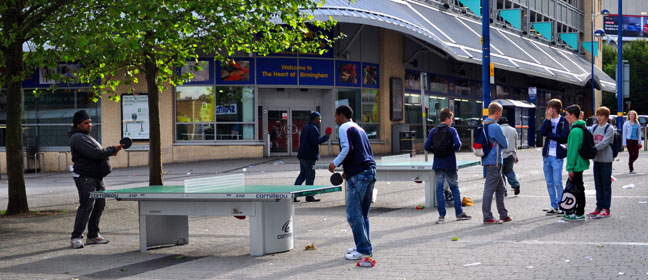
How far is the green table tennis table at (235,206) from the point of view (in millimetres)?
9055

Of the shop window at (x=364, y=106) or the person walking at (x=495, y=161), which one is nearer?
the person walking at (x=495, y=161)

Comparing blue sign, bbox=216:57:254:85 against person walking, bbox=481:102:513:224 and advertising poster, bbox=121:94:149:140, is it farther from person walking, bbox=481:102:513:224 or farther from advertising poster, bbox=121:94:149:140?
person walking, bbox=481:102:513:224

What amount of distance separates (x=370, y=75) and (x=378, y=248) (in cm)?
2454

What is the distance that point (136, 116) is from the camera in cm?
3050

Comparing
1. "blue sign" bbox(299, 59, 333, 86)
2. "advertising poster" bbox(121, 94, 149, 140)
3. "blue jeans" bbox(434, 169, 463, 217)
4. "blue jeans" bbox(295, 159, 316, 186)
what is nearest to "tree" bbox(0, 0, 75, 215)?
"blue jeans" bbox(295, 159, 316, 186)

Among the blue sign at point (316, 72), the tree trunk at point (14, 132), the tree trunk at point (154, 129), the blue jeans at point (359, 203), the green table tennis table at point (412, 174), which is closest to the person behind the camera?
the blue jeans at point (359, 203)

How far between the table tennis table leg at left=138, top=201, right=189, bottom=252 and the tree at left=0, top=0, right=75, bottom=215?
448 cm

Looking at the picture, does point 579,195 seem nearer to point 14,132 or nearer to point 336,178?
point 336,178

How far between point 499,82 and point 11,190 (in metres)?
35.4

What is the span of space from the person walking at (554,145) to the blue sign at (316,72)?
19.4m

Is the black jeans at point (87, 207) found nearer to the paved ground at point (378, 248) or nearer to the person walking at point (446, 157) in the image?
the paved ground at point (378, 248)

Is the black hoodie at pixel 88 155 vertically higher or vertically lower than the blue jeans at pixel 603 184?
higher

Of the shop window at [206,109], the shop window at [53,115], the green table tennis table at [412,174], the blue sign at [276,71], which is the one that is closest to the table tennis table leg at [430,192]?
the green table tennis table at [412,174]

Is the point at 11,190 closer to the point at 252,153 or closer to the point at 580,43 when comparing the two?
the point at 252,153
